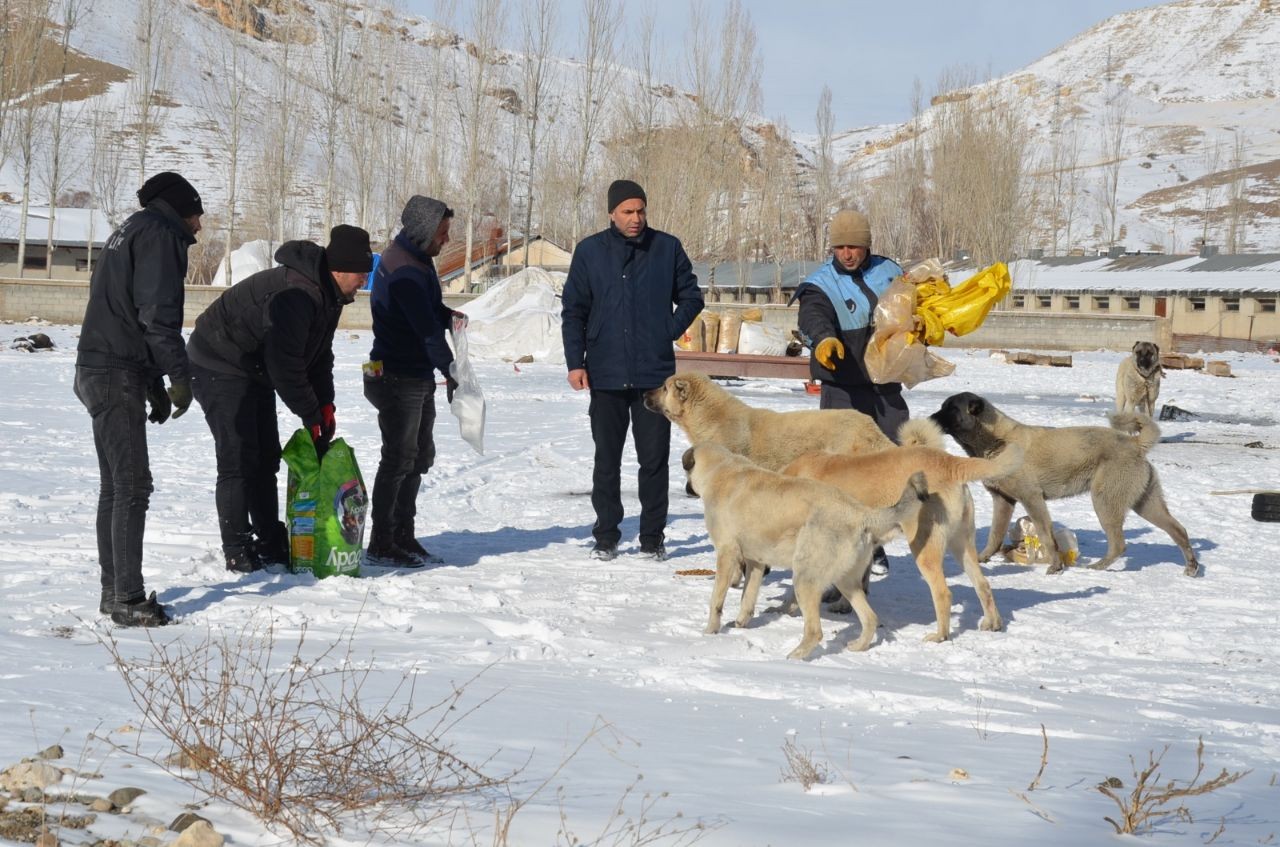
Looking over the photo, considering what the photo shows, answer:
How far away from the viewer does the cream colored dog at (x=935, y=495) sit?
20.4 feet

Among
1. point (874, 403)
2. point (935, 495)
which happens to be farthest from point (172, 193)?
point (874, 403)

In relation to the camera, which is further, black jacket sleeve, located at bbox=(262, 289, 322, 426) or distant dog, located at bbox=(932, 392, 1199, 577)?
distant dog, located at bbox=(932, 392, 1199, 577)

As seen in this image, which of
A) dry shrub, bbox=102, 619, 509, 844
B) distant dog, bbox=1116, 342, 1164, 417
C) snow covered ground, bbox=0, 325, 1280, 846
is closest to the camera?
dry shrub, bbox=102, 619, 509, 844

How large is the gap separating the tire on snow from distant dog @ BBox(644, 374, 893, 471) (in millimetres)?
4835

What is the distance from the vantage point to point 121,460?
5.53m

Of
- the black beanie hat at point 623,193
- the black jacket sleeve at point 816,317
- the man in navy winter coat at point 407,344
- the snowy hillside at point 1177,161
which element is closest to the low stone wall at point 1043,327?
the black beanie hat at point 623,193

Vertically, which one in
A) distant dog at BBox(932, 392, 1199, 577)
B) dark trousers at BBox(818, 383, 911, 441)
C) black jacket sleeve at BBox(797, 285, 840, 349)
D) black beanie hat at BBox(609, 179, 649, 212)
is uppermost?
black beanie hat at BBox(609, 179, 649, 212)

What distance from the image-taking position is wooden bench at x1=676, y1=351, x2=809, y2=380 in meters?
20.9

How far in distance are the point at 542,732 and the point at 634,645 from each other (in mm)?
1639

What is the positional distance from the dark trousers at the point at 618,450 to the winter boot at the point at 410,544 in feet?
3.51

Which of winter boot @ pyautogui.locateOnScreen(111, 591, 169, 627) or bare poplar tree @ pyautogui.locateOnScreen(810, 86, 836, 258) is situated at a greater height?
bare poplar tree @ pyautogui.locateOnScreen(810, 86, 836, 258)

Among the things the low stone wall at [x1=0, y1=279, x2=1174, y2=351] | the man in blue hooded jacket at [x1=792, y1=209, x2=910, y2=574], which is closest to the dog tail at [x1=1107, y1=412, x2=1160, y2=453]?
the man in blue hooded jacket at [x1=792, y1=209, x2=910, y2=574]

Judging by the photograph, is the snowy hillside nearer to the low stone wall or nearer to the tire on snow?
the low stone wall

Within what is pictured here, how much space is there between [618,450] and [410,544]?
1450 millimetres
